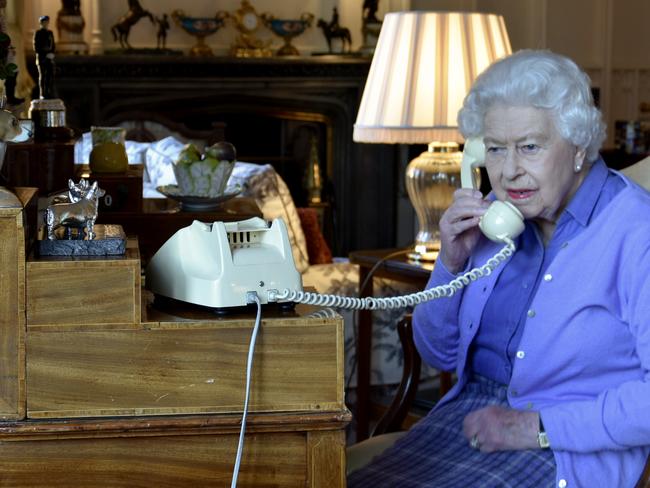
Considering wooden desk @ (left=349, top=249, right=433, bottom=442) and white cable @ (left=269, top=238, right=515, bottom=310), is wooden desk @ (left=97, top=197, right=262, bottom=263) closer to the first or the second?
wooden desk @ (left=349, top=249, right=433, bottom=442)

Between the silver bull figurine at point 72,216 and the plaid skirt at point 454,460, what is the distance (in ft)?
2.16

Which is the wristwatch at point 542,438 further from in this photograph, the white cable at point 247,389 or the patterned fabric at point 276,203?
the patterned fabric at point 276,203

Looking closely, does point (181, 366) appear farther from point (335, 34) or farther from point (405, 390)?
point (335, 34)

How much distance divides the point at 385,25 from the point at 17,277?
74.0 inches

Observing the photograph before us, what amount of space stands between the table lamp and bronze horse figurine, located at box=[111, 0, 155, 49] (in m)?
2.86

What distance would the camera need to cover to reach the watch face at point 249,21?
584 cm

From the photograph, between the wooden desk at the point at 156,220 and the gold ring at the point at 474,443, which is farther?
the wooden desk at the point at 156,220

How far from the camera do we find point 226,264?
141 centimetres

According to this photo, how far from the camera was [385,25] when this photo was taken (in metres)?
3.05

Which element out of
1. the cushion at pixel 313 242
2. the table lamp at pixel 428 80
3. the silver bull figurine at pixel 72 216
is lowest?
the cushion at pixel 313 242

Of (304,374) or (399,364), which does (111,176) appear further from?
(399,364)

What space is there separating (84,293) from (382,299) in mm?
416

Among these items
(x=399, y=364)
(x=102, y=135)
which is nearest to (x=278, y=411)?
(x=102, y=135)

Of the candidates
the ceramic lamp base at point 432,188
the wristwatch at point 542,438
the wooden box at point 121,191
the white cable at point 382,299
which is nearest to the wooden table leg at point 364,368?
the ceramic lamp base at point 432,188
